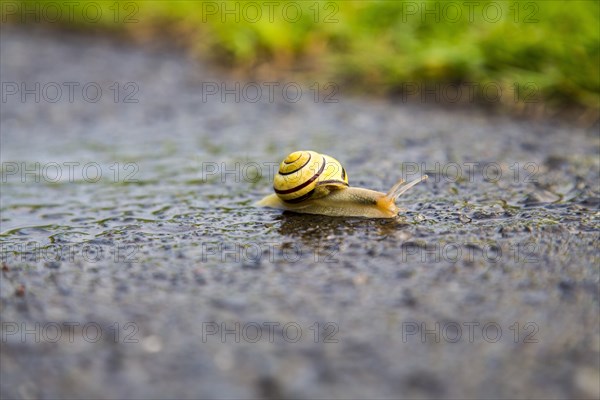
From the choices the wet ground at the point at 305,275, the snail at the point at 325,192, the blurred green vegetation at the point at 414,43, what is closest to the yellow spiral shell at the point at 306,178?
the snail at the point at 325,192

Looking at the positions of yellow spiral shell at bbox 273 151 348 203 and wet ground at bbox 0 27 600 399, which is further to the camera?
yellow spiral shell at bbox 273 151 348 203

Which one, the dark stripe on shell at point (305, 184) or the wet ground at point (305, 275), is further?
the dark stripe on shell at point (305, 184)

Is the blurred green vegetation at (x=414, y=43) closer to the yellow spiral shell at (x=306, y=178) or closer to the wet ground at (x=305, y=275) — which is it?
the wet ground at (x=305, y=275)

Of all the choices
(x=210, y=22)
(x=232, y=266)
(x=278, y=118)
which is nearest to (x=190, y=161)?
(x=278, y=118)

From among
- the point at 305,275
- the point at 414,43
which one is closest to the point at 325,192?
the point at 305,275

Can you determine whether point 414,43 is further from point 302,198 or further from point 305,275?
point 305,275

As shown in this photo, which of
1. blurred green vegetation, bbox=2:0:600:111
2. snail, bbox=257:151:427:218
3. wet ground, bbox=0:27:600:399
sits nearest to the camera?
wet ground, bbox=0:27:600:399

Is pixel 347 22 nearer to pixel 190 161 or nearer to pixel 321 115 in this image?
pixel 321 115

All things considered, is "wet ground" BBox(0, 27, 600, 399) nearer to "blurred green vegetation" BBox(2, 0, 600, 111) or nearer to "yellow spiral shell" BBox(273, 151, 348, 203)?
"yellow spiral shell" BBox(273, 151, 348, 203)

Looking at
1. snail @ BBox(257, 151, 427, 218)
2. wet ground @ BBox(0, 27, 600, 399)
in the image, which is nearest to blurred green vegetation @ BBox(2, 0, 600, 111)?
wet ground @ BBox(0, 27, 600, 399)
